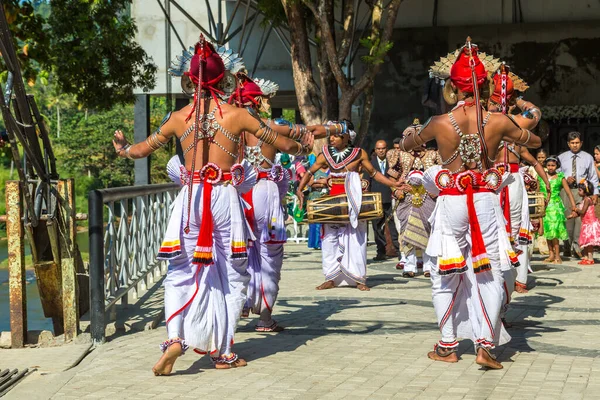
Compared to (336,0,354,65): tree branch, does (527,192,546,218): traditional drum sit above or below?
below

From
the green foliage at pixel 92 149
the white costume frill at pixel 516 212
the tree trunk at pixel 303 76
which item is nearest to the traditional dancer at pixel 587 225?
the tree trunk at pixel 303 76

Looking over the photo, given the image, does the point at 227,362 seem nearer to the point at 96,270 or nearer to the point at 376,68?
the point at 96,270

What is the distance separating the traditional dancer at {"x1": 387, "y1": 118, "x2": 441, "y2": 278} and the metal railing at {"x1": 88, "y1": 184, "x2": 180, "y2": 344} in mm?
3081

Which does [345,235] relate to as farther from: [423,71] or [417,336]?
[423,71]

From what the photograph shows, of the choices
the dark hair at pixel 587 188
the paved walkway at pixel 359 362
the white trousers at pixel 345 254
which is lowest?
the paved walkway at pixel 359 362

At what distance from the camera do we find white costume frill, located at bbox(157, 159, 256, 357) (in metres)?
7.58

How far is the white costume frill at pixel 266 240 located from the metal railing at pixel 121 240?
4.08 ft

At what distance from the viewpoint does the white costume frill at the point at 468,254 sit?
7.70 meters

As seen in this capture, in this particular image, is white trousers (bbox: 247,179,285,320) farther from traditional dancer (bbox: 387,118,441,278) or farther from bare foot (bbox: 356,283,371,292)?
traditional dancer (bbox: 387,118,441,278)

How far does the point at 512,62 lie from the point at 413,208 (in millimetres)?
10963

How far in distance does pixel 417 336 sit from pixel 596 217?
811 centimetres

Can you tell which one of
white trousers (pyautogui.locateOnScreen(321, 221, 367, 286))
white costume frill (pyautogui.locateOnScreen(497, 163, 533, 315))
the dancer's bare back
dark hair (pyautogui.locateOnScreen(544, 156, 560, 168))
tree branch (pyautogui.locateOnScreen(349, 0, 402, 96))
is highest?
tree branch (pyautogui.locateOnScreen(349, 0, 402, 96))

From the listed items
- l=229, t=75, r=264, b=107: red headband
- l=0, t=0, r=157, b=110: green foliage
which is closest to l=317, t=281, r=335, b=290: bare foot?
l=229, t=75, r=264, b=107: red headband

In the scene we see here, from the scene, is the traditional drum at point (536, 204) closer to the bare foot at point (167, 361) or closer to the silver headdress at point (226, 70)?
the silver headdress at point (226, 70)
